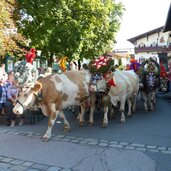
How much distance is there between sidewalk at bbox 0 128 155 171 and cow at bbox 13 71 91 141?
0.57m

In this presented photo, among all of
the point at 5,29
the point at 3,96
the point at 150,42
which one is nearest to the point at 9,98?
the point at 3,96

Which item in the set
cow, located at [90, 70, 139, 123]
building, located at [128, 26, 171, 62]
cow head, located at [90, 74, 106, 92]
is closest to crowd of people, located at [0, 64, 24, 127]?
cow head, located at [90, 74, 106, 92]

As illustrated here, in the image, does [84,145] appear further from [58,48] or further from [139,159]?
[58,48]

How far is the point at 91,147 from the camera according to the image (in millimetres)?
6953

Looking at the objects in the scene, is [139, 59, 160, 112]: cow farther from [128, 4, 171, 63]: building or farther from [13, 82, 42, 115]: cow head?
Result: [128, 4, 171, 63]: building

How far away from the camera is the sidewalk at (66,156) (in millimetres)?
5719

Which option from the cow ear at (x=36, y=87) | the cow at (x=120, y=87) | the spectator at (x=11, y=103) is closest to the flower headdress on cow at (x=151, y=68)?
the cow at (x=120, y=87)

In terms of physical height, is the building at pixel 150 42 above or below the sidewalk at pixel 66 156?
above

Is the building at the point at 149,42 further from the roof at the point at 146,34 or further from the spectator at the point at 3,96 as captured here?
the spectator at the point at 3,96

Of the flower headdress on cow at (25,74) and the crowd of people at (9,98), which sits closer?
the flower headdress on cow at (25,74)

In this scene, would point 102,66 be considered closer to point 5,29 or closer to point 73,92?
point 73,92

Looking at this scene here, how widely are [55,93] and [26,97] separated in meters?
0.75

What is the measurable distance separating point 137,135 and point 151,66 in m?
5.12

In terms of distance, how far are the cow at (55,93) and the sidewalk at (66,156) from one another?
571 mm
